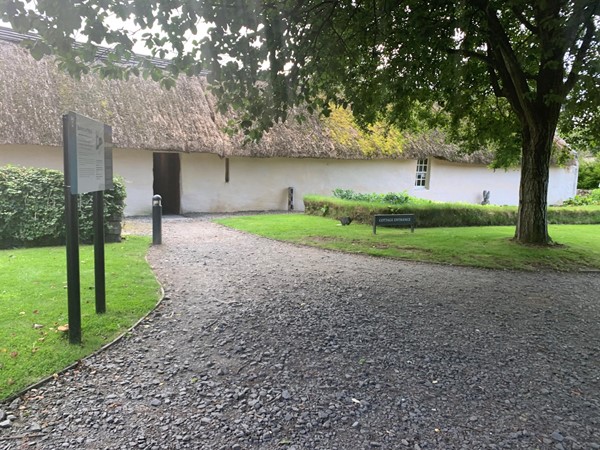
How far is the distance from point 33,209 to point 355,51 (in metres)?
6.85

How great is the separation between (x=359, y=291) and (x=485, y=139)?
7.98m

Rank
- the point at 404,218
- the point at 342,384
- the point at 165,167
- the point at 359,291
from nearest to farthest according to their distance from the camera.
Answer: the point at 342,384, the point at 359,291, the point at 404,218, the point at 165,167

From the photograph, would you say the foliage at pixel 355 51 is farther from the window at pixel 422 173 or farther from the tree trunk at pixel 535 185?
the window at pixel 422 173

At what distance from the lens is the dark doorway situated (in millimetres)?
16547

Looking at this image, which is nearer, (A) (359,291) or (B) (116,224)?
(A) (359,291)

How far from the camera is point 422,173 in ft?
70.8

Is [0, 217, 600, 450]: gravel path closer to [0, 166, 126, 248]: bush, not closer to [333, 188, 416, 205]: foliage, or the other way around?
[0, 166, 126, 248]: bush

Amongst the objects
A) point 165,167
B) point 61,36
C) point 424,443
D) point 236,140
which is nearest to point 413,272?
point 424,443

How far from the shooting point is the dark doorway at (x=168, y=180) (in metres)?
16.5

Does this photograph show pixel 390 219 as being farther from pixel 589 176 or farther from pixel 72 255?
pixel 589 176

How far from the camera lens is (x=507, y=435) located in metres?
2.71

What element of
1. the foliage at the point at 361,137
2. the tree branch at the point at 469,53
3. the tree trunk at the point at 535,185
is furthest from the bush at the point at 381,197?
the tree branch at the point at 469,53

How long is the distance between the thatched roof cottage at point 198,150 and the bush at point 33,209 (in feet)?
14.9

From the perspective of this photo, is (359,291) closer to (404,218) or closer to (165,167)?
(404,218)
